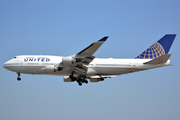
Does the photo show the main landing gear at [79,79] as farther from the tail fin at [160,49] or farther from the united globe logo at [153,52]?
the united globe logo at [153,52]

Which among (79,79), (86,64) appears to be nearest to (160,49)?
(86,64)

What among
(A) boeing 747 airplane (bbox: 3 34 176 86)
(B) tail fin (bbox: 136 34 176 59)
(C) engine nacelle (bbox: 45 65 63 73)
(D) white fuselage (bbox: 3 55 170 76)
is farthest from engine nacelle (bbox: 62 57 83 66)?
(B) tail fin (bbox: 136 34 176 59)

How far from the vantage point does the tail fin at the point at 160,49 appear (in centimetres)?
4244

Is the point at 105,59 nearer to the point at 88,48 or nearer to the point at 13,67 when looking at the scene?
the point at 88,48

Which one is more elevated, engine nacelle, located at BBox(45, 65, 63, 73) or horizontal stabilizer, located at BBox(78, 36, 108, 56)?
horizontal stabilizer, located at BBox(78, 36, 108, 56)

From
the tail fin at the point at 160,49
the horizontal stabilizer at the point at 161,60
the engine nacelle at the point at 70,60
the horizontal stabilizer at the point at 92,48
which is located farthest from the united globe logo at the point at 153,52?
the engine nacelle at the point at 70,60

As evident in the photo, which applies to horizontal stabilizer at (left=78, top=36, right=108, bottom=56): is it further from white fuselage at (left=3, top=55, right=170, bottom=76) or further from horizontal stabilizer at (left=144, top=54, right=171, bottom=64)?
horizontal stabilizer at (left=144, top=54, right=171, bottom=64)

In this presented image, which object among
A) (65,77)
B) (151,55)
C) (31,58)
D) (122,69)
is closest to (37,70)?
(31,58)

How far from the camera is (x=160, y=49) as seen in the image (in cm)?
4281

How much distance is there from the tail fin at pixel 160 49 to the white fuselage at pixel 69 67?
8.15ft

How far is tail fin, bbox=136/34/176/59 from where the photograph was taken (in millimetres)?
42438

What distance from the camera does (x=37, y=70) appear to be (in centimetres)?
4016

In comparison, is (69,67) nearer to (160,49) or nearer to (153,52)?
(153,52)

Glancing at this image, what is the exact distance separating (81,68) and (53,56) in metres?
5.32
